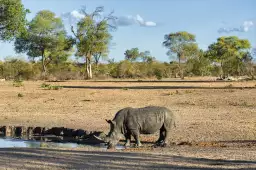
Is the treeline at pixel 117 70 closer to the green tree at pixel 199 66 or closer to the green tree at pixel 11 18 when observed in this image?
the green tree at pixel 199 66

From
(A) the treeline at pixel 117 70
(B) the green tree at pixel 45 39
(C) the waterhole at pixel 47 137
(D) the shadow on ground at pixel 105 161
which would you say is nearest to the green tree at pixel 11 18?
(C) the waterhole at pixel 47 137

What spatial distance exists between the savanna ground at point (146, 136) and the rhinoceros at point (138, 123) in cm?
52

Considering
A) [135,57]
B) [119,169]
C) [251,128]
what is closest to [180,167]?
[119,169]

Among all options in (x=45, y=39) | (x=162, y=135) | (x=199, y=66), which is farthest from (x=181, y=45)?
(x=162, y=135)

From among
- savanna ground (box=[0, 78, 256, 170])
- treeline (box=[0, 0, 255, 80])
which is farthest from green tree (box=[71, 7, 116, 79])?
savanna ground (box=[0, 78, 256, 170])

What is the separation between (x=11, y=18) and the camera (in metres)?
40.5

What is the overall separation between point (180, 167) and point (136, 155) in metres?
1.87

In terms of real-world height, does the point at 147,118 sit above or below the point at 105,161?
above

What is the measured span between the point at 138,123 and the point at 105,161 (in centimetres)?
362

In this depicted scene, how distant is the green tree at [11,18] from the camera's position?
40.4 meters

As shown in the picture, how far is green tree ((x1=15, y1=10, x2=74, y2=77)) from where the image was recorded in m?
78.4

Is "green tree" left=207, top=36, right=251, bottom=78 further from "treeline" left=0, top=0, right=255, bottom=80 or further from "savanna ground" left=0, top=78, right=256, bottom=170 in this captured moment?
"savanna ground" left=0, top=78, right=256, bottom=170

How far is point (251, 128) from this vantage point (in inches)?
680

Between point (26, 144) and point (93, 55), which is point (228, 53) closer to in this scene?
point (93, 55)
